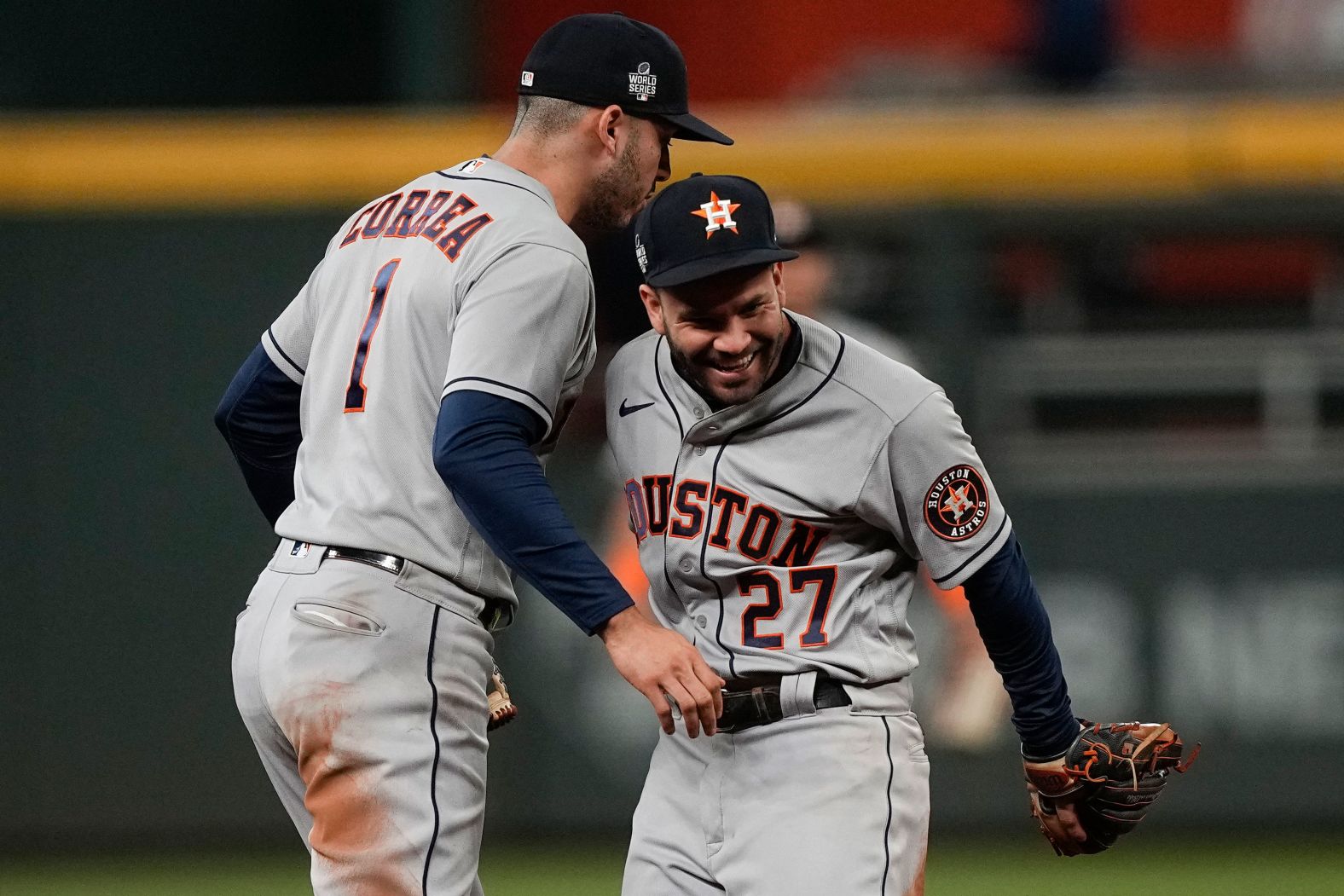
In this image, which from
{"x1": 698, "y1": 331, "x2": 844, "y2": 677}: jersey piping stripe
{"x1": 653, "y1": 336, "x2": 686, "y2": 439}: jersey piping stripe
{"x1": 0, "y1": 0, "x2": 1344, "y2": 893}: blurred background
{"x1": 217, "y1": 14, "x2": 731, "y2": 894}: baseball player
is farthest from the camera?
{"x1": 0, "y1": 0, "x2": 1344, "y2": 893}: blurred background

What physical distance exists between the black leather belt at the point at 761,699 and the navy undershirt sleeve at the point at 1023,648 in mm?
289

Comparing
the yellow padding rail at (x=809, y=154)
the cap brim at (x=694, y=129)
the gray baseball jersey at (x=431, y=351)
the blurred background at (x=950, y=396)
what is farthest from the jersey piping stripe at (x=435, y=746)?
the yellow padding rail at (x=809, y=154)

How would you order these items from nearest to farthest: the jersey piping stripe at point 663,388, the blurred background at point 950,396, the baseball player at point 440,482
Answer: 1. the baseball player at point 440,482
2. the jersey piping stripe at point 663,388
3. the blurred background at point 950,396

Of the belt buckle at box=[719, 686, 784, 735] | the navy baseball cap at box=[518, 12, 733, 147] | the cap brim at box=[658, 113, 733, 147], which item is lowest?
the belt buckle at box=[719, 686, 784, 735]

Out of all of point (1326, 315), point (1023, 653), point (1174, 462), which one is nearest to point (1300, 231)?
point (1326, 315)

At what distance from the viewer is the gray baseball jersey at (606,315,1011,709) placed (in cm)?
318

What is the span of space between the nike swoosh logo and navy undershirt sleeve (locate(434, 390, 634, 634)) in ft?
1.39

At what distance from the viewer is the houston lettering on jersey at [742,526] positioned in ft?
10.6

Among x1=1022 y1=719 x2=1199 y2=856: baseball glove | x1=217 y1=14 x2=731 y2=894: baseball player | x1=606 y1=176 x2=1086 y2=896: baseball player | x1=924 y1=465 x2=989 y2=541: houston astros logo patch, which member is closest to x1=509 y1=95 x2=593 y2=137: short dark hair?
x1=217 y1=14 x2=731 y2=894: baseball player

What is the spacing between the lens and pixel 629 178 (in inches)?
136

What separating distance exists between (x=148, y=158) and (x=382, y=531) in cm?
442

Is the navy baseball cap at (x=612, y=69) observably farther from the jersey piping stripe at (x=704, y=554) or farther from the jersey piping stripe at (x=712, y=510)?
the jersey piping stripe at (x=704, y=554)

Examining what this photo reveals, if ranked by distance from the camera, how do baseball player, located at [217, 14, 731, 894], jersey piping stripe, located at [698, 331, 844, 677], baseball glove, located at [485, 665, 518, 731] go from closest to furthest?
1. baseball player, located at [217, 14, 731, 894]
2. jersey piping stripe, located at [698, 331, 844, 677]
3. baseball glove, located at [485, 665, 518, 731]

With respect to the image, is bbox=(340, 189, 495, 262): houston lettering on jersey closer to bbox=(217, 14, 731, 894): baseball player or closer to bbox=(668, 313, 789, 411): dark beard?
bbox=(217, 14, 731, 894): baseball player
